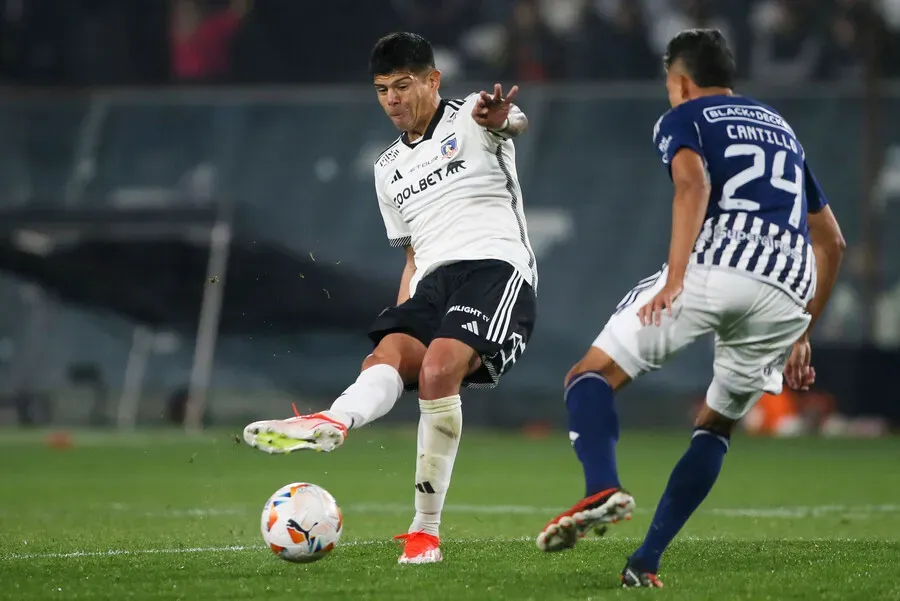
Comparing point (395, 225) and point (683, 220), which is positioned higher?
point (395, 225)

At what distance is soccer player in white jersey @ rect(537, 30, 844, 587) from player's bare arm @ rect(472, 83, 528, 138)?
0.94 m

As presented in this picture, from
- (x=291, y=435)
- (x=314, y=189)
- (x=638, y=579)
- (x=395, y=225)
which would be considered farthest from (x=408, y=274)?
(x=314, y=189)

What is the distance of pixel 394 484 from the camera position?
11.6 metres

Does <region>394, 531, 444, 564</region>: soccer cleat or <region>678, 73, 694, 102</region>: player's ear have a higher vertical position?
<region>678, 73, 694, 102</region>: player's ear

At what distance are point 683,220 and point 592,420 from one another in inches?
29.5

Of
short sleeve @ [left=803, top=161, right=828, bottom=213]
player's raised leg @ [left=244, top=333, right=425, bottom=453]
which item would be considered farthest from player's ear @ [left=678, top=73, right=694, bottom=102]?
player's raised leg @ [left=244, top=333, right=425, bottom=453]

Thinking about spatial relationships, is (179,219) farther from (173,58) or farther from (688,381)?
(688,381)

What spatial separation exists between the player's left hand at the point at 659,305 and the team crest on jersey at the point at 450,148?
60.8 inches

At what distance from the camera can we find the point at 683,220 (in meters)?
4.73

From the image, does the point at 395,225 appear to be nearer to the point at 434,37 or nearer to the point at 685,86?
the point at 685,86

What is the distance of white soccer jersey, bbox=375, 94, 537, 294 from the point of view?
6.05 m

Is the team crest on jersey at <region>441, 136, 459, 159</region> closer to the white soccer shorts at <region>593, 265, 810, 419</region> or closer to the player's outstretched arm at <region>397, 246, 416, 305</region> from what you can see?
the player's outstretched arm at <region>397, 246, 416, 305</region>

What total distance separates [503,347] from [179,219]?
13.1 meters

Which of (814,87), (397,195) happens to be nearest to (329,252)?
(814,87)
